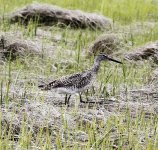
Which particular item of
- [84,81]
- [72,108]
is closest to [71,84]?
[84,81]

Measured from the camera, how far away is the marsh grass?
5.26m

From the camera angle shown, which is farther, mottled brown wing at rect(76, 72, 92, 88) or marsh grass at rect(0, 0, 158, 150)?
mottled brown wing at rect(76, 72, 92, 88)

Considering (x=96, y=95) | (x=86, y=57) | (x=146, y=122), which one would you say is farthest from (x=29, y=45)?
(x=146, y=122)

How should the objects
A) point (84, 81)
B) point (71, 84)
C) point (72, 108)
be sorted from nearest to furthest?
1. point (72, 108)
2. point (71, 84)
3. point (84, 81)

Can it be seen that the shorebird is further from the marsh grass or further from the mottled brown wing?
the marsh grass

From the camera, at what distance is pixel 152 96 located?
735 centimetres

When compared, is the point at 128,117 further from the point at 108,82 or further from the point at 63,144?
the point at 108,82

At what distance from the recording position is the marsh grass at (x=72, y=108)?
17.3 feet

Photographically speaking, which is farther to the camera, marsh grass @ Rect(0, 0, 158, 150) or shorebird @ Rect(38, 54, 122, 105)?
shorebird @ Rect(38, 54, 122, 105)

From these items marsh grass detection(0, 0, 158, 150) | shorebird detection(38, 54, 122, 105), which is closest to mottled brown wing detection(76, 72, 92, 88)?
shorebird detection(38, 54, 122, 105)

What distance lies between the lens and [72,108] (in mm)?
6586

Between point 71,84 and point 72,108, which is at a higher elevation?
point 71,84

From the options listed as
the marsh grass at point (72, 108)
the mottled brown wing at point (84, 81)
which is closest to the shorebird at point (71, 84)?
the mottled brown wing at point (84, 81)

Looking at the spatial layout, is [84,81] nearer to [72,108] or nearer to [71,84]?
[71,84]
